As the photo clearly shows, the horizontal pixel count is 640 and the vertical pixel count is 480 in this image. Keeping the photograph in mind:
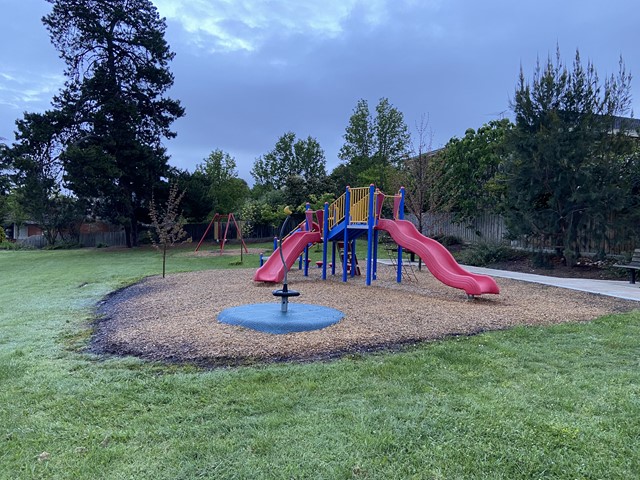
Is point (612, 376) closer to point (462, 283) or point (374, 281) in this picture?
point (462, 283)

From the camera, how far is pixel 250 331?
580 centimetres

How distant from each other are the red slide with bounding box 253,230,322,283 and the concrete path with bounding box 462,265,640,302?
5257 millimetres

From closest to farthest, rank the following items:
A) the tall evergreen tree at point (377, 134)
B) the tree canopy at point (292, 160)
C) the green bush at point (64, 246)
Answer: the green bush at point (64, 246), the tall evergreen tree at point (377, 134), the tree canopy at point (292, 160)

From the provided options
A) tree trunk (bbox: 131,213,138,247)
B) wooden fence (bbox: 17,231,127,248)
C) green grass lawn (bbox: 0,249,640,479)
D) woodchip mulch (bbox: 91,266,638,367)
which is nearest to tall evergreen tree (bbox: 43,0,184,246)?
tree trunk (bbox: 131,213,138,247)

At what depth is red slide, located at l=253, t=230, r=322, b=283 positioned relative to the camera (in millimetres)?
10578

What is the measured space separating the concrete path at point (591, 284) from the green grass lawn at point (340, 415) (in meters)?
4.25

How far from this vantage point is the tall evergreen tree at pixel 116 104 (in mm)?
24875

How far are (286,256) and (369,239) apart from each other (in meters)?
2.24

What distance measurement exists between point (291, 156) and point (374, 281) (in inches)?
1603

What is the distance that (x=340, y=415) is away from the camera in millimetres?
3246

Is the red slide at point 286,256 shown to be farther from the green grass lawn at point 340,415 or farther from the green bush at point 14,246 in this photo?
the green bush at point 14,246

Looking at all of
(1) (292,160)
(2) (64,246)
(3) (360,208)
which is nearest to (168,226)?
(3) (360,208)

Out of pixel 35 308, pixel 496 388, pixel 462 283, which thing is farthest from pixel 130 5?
pixel 496 388

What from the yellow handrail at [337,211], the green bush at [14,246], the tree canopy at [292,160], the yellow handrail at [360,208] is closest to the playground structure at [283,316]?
the yellow handrail at [360,208]
